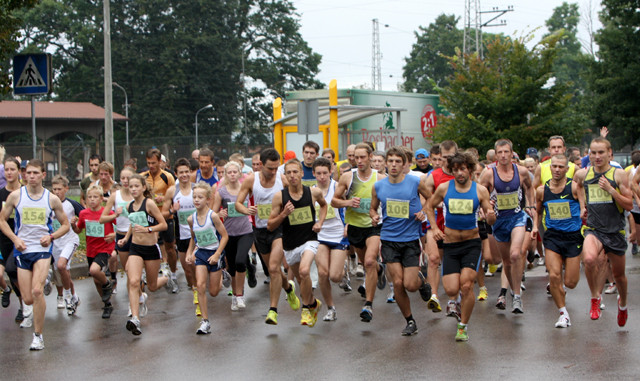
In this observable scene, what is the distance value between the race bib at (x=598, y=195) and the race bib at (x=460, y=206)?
1.38m

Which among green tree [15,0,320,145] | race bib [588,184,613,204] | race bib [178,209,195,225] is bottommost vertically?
race bib [178,209,195,225]

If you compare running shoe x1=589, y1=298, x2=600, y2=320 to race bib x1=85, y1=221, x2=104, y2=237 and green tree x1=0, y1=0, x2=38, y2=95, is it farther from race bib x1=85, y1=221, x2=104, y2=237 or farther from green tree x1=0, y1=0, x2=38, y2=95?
green tree x1=0, y1=0, x2=38, y2=95

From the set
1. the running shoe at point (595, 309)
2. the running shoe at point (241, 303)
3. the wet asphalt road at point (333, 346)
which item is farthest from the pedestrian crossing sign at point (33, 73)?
the running shoe at point (595, 309)

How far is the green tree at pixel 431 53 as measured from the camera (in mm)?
96438

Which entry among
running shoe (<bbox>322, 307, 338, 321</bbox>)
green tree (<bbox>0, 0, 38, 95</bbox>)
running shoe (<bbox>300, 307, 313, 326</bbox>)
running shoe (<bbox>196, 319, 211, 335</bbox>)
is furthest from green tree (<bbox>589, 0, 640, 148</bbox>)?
running shoe (<bbox>196, 319, 211, 335</bbox>)

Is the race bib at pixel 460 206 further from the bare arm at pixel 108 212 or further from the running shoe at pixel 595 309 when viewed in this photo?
the bare arm at pixel 108 212

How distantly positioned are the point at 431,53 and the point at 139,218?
300ft

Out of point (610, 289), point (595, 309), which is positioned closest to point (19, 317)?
point (595, 309)

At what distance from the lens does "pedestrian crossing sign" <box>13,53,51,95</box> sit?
39.1 feet

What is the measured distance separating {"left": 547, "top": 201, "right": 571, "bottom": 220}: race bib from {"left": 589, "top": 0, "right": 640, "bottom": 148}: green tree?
89.3 feet

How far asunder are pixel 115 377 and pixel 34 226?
2.48m

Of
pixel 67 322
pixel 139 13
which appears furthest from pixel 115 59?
pixel 67 322

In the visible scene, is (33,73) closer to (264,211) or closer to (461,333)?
(264,211)

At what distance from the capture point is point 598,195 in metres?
8.62
